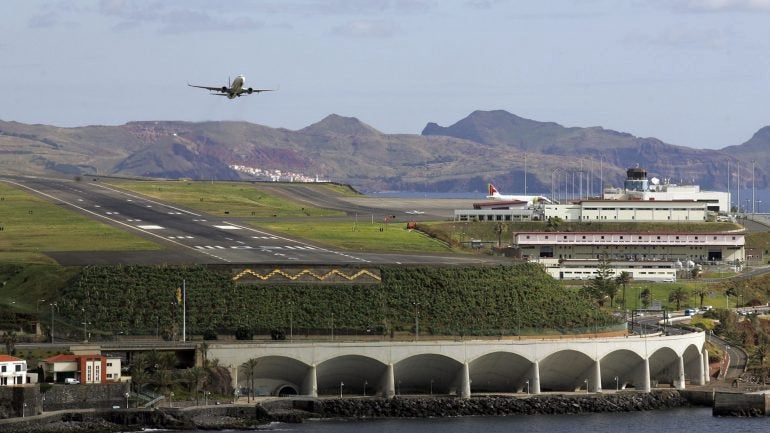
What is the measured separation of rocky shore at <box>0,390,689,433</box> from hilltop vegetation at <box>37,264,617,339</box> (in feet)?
33.8

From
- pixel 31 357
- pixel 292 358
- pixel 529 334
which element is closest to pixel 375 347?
pixel 292 358

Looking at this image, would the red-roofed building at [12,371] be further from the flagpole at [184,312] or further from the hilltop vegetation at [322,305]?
the flagpole at [184,312]

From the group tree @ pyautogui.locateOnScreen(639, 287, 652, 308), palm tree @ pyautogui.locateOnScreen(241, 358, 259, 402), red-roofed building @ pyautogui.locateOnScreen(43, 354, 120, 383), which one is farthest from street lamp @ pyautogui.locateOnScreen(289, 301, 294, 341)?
tree @ pyautogui.locateOnScreen(639, 287, 652, 308)

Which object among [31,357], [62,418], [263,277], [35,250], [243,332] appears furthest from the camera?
[35,250]

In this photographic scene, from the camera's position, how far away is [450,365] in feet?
468

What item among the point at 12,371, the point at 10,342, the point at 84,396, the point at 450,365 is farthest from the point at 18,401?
the point at 450,365

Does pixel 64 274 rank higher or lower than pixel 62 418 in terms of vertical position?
higher

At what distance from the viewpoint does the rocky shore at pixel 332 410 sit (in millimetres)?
121500

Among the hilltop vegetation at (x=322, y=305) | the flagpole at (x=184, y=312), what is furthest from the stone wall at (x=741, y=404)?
the flagpole at (x=184, y=312)

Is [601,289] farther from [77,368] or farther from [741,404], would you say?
[77,368]

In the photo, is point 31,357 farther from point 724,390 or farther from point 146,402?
point 724,390

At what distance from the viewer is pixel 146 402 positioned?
12762 cm

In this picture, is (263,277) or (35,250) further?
(35,250)

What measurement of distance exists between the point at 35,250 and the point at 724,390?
68.7m
